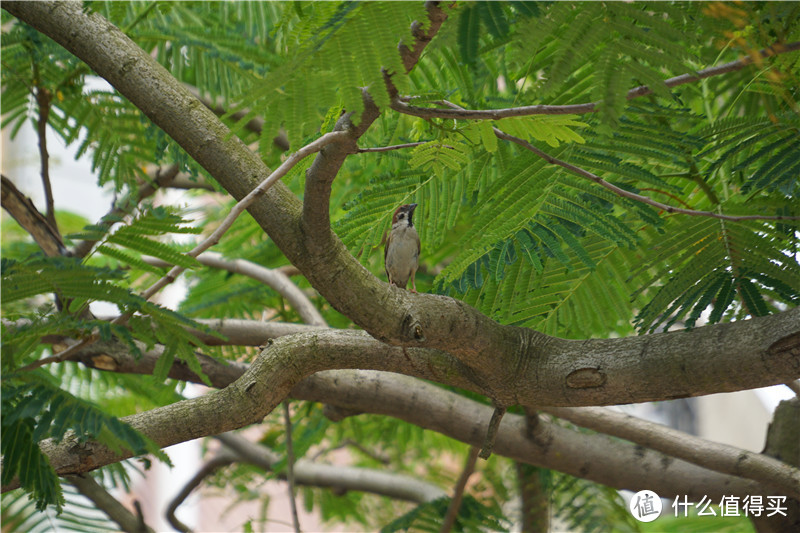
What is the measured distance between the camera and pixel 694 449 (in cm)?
385

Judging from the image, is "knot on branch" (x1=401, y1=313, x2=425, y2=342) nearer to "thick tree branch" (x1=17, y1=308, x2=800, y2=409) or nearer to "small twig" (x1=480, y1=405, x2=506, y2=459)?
"thick tree branch" (x1=17, y1=308, x2=800, y2=409)

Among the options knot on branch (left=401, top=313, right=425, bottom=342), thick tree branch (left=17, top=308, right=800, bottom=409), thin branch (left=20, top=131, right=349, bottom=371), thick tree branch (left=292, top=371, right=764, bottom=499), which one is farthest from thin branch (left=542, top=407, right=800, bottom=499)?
thin branch (left=20, top=131, right=349, bottom=371)

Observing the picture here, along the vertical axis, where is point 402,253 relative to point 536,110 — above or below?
above

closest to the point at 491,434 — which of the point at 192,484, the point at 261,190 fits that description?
the point at 261,190

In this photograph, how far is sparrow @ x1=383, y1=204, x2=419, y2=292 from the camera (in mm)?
4133

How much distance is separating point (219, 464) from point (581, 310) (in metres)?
3.73

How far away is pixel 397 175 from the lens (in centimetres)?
336

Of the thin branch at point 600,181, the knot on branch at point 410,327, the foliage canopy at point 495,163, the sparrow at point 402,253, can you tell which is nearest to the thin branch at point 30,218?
the foliage canopy at point 495,163

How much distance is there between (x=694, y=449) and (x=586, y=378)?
160 cm

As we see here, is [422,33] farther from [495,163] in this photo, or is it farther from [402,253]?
[402,253]

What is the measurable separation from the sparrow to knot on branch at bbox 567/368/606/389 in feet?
5.11

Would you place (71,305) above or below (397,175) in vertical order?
below

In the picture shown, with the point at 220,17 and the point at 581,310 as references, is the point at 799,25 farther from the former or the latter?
the point at 220,17

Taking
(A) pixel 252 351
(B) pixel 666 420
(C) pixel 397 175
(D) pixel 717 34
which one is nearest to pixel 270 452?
(A) pixel 252 351
